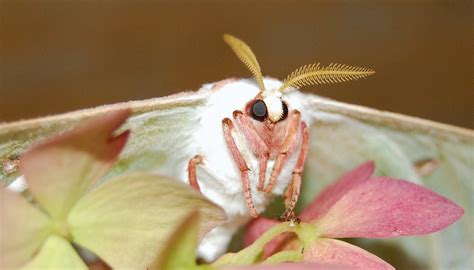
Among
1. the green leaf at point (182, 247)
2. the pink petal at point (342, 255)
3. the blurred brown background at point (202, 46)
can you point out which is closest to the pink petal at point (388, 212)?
the pink petal at point (342, 255)

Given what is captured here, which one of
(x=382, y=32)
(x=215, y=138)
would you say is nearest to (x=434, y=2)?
(x=382, y=32)

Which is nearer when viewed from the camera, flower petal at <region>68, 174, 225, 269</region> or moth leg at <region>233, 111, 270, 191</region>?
flower petal at <region>68, 174, 225, 269</region>

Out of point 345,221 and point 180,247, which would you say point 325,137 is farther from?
point 180,247

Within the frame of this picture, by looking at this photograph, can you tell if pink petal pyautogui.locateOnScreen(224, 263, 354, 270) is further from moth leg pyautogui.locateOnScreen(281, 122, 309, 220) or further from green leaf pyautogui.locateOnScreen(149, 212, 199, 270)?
moth leg pyautogui.locateOnScreen(281, 122, 309, 220)

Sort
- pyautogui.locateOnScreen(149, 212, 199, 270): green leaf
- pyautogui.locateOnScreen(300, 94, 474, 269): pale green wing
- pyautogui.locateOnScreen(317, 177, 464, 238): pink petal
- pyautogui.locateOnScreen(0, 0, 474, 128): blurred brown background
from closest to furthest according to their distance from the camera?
pyautogui.locateOnScreen(149, 212, 199, 270): green leaf, pyautogui.locateOnScreen(317, 177, 464, 238): pink petal, pyautogui.locateOnScreen(300, 94, 474, 269): pale green wing, pyautogui.locateOnScreen(0, 0, 474, 128): blurred brown background

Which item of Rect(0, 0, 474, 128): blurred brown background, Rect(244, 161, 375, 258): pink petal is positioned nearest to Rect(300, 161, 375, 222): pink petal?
Rect(244, 161, 375, 258): pink petal

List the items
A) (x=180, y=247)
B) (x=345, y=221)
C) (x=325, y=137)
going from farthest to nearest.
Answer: (x=325, y=137), (x=345, y=221), (x=180, y=247)
